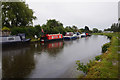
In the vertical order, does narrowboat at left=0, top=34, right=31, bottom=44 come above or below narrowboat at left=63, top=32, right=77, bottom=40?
below

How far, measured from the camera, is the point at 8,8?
78.2 ft

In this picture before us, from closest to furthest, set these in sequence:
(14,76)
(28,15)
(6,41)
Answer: (14,76) → (6,41) → (28,15)

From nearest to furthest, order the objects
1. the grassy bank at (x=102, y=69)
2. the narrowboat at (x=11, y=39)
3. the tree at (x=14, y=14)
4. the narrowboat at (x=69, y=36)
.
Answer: the grassy bank at (x=102, y=69) < the narrowboat at (x=11, y=39) < the tree at (x=14, y=14) < the narrowboat at (x=69, y=36)

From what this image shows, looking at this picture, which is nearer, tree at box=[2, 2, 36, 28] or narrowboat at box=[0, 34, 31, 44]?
narrowboat at box=[0, 34, 31, 44]

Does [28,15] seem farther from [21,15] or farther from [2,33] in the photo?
[2,33]

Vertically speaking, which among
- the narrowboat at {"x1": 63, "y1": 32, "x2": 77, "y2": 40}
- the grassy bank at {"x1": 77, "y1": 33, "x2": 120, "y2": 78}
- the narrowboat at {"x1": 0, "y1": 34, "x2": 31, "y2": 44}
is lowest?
the grassy bank at {"x1": 77, "y1": 33, "x2": 120, "y2": 78}

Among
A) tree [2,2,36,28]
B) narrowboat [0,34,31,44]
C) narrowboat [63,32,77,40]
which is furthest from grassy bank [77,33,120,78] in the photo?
tree [2,2,36,28]

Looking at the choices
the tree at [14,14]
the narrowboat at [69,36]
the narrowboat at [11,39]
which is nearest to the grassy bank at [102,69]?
the narrowboat at [11,39]

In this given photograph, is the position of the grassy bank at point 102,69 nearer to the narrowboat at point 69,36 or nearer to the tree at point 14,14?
the narrowboat at point 69,36

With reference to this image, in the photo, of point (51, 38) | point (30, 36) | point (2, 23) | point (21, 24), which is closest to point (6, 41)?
point (30, 36)

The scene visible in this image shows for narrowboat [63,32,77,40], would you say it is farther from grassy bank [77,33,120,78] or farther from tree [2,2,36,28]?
grassy bank [77,33,120,78]

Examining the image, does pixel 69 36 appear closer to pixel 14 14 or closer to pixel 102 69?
pixel 14 14

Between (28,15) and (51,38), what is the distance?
10.6 meters

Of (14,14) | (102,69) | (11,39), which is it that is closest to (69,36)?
(14,14)
